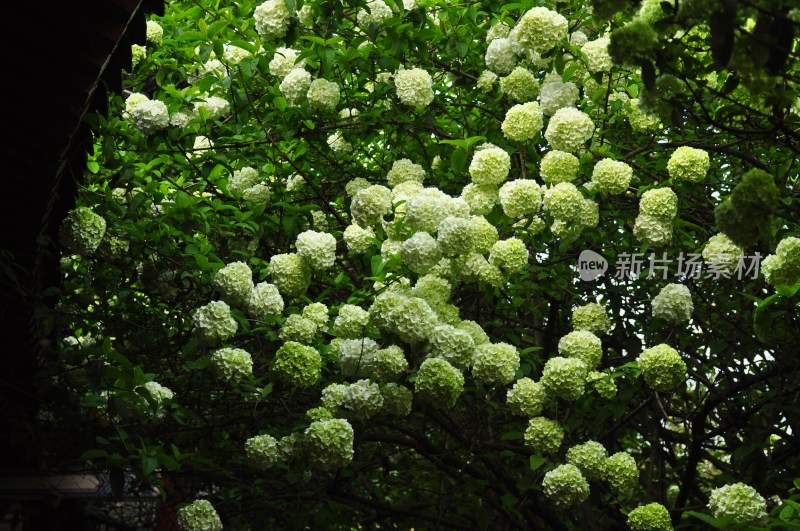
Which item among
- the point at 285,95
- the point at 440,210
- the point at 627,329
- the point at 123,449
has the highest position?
the point at 285,95

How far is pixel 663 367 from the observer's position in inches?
157

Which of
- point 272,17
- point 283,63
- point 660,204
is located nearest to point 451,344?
point 660,204

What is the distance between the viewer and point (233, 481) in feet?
17.0

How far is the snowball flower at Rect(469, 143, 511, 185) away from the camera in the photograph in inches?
163

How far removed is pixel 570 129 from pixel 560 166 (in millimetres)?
163

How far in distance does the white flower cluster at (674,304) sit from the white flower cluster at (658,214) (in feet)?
0.67

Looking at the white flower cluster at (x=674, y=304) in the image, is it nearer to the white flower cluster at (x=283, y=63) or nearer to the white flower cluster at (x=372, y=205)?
the white flower cluster at (x=372, y=205)

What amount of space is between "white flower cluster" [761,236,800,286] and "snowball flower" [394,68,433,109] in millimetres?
1990

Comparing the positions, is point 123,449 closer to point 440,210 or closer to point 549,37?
point 440,210

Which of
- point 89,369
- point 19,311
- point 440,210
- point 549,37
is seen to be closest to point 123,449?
point 19,311

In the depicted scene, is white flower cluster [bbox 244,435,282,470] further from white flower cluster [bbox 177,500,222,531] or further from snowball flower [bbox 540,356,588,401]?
snowball flower [bbox 540,356,588,401]

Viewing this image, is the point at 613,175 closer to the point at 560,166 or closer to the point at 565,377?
the point at 560,166

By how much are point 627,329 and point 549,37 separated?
1924mm

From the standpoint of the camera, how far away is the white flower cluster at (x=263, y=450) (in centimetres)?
396
